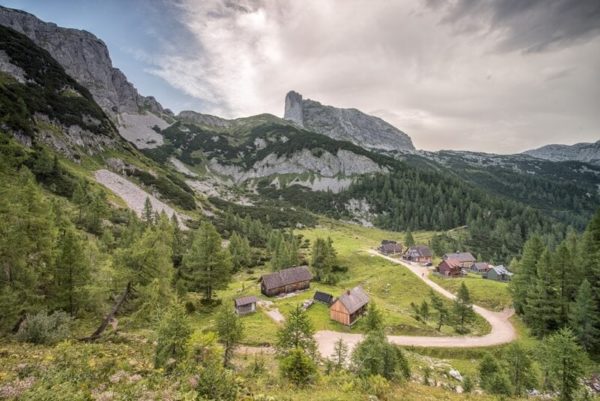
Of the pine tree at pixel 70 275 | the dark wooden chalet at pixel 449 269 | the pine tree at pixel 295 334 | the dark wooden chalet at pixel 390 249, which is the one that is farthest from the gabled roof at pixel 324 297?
the dark wooden chalet at pixel 390 249

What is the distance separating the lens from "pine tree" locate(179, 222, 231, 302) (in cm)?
5469

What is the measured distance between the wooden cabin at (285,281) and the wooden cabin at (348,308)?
1476 centimetres

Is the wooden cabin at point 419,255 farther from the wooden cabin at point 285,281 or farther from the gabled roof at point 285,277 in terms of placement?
the gabled roof at point 285,277

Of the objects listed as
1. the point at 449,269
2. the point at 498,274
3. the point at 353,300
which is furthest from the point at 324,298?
the point at 498,274

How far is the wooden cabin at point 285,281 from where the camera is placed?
6456cm

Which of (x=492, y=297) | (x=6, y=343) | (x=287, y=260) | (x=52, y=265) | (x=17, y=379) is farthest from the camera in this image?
(x=287, y=260)

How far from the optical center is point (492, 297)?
65.4 meters

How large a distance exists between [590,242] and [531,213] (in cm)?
17811

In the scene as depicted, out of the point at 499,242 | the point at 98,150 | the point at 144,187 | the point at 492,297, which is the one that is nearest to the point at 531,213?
the point at 499,242

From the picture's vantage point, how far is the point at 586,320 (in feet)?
141

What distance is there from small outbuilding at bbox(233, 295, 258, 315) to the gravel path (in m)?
82.1

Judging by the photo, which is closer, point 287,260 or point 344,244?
point 287,260

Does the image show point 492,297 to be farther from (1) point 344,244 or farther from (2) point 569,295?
(1) point 344,244

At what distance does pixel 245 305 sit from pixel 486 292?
53.9m
